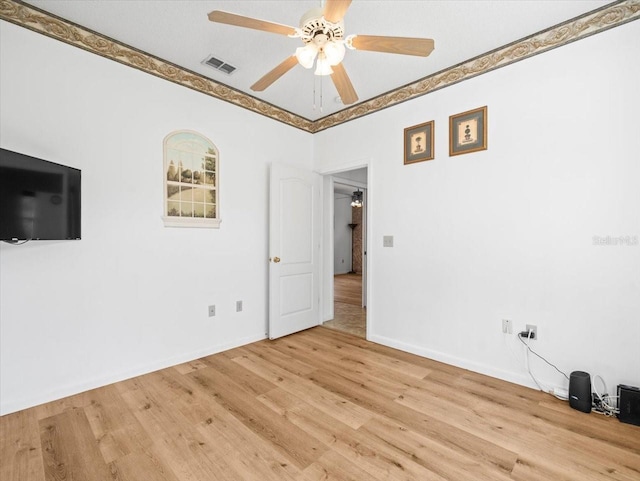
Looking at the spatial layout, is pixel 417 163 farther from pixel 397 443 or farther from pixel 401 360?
pixel 397 443

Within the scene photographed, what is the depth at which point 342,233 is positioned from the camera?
10789mm

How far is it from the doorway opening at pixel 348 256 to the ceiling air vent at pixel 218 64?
2.08m

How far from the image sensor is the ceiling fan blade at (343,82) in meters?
2.01

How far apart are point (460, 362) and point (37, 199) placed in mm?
3765

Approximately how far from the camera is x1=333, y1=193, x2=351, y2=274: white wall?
10492 mm

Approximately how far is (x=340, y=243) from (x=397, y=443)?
8.89m

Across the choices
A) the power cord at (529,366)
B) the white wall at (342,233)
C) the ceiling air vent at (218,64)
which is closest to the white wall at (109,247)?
the ceiling air vent at (218,64)

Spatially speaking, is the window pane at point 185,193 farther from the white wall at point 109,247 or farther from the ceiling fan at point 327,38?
the ceiling fan at point 327,38

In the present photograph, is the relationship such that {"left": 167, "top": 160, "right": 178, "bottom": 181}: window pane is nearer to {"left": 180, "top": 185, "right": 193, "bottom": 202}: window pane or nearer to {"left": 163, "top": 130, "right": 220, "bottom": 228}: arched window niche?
{"left": 163, "top": 130, "right": 220, "bottom": 228}: arched window niche

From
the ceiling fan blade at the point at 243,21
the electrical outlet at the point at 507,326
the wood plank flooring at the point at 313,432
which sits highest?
the ceiling fan blade at the point at 243,21

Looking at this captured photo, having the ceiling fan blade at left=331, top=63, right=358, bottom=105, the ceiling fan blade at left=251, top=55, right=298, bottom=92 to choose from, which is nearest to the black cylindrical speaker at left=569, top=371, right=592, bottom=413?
the ceiling fan blade at left=331, top=63, right=358, bottom=105

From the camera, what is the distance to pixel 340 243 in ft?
34.9

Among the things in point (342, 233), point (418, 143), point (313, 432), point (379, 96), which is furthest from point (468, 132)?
point (342, 233)

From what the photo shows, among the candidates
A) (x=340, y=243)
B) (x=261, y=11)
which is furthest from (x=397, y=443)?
(x=340, y=243)
